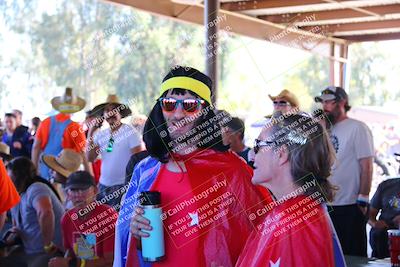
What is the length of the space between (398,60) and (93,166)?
29.3 meters

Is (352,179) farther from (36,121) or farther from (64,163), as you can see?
(36,121)

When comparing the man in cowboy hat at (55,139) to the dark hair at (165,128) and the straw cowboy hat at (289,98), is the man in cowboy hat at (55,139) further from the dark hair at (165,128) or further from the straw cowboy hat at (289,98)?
the dark hair at (165,128)

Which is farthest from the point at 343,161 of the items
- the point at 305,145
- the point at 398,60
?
the point at 398,60

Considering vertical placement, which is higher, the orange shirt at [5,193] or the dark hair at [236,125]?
the dark hair at [236,125]

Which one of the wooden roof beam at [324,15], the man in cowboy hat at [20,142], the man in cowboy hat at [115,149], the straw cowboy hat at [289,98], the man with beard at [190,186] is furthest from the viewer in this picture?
the man in cowboy hat at [20,142]

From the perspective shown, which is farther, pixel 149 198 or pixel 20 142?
pixel 20 142

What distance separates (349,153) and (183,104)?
276 cm

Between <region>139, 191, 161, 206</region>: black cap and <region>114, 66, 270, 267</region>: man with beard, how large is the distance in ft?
0.14

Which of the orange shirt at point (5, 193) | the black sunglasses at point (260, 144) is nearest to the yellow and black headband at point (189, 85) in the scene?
the black sunglasses at point (260, 144)

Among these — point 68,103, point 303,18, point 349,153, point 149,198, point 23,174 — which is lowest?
point 349,153

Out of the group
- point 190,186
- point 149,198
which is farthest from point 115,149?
point 149,198

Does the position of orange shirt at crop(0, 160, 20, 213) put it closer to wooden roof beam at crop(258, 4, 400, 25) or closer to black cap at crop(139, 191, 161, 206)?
black cap at crop(139, 191, 161, 206)

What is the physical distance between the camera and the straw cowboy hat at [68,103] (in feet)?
25.3

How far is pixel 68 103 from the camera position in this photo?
311 inches
